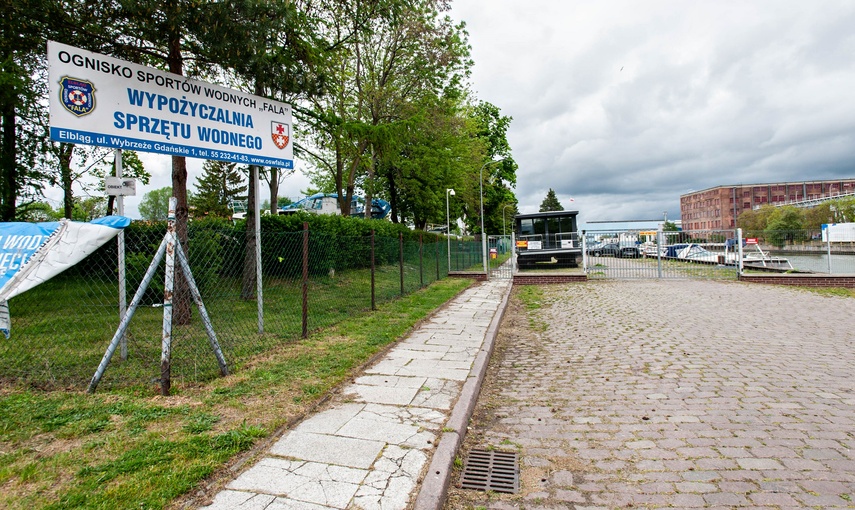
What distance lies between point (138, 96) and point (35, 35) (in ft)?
11.0

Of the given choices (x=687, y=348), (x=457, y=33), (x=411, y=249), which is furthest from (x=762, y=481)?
(x=457, y=33)

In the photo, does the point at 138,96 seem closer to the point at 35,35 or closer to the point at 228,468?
the point at 35,35

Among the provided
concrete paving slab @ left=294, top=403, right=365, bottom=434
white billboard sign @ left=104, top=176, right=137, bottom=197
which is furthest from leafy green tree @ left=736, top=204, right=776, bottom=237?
white billboard sign @ left=104, top=176, right=137, bottom=197

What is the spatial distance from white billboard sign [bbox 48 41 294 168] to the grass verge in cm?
319

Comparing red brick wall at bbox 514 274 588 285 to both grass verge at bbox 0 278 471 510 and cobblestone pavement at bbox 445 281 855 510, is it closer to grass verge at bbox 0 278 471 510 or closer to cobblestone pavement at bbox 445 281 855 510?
cobblestone pavement at bbox 445 281 855 510

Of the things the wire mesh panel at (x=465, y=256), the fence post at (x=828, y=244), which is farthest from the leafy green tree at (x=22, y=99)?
the fence post at (x=828, y=244)

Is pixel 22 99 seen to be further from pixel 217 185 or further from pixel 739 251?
pixel 217 185

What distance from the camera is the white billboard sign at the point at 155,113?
18.1ft

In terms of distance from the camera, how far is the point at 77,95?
Result: 5.58 m

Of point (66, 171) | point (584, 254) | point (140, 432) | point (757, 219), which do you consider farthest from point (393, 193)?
point (757, 219)

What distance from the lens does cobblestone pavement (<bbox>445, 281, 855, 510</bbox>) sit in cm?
301

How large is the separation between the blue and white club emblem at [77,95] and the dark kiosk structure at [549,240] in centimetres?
1844

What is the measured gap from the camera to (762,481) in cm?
304

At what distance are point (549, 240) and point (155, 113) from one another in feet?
60.0
